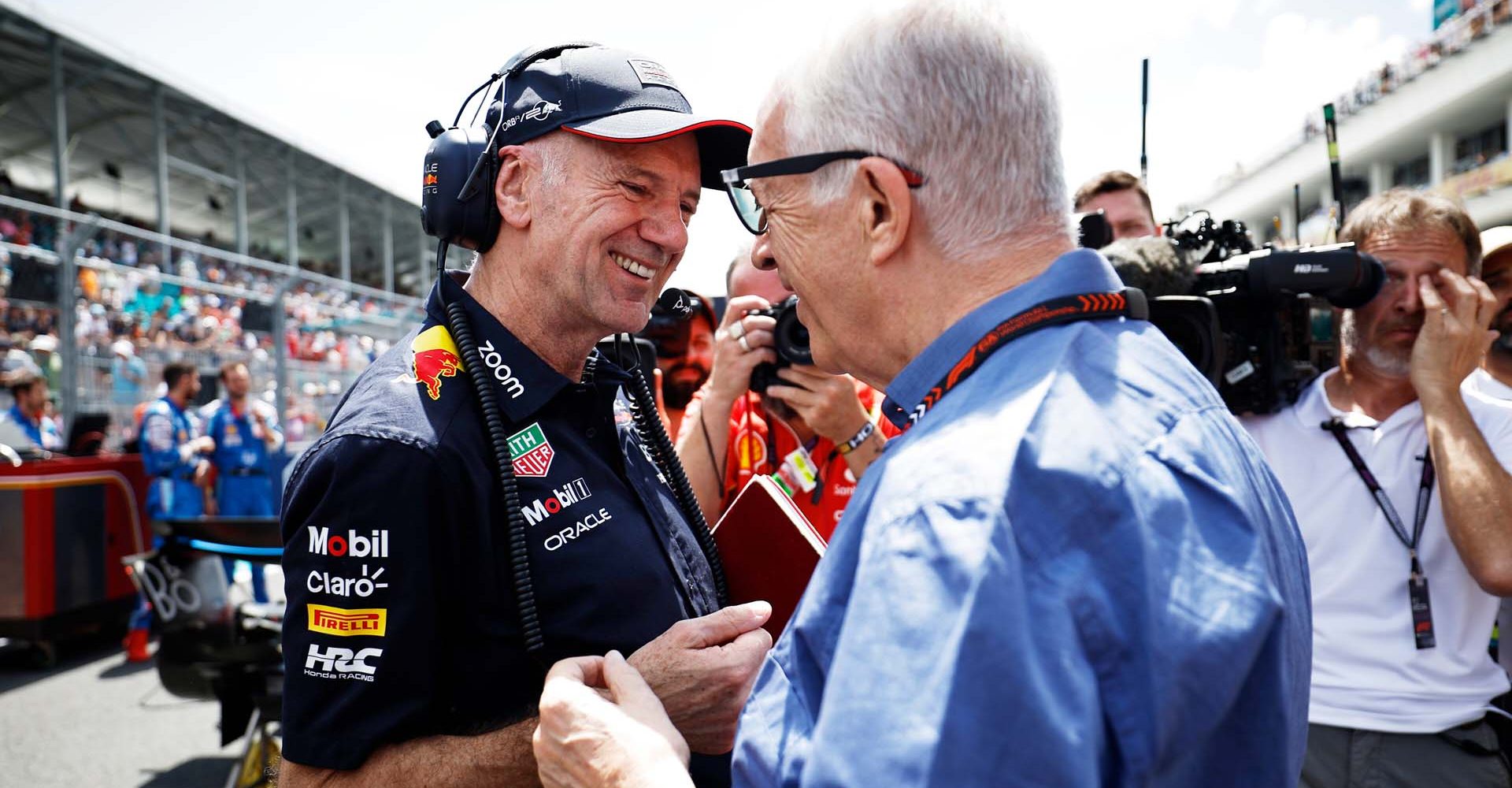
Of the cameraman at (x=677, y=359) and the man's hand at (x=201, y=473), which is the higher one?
the cameraman at (x=677, y=359)

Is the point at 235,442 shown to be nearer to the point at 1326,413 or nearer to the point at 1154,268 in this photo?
the point at 1154,268

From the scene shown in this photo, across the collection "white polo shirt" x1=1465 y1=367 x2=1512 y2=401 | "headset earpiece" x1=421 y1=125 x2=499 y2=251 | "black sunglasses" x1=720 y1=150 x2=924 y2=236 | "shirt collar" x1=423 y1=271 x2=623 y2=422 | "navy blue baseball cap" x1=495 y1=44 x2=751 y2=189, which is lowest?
"white polo shirt" x1=1465 y1=367 x2=1512 y2=401

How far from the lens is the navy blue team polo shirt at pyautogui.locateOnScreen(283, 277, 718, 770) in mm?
1258

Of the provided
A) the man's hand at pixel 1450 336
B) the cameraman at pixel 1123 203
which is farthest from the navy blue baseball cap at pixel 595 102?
the cameraman at pixel 1123 203

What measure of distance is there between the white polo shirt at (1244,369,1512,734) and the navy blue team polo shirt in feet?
5.77

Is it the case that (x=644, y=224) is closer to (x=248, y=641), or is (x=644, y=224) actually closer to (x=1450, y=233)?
(x=1450, y=233)

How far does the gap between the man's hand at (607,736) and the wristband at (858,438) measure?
152 centimetres

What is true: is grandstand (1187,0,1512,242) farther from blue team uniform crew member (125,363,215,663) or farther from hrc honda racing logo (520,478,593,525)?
hrc honda racing logo (520,478,593,525)

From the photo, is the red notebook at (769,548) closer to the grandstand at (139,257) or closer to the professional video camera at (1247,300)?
→ the professional video camera at (1247,300)

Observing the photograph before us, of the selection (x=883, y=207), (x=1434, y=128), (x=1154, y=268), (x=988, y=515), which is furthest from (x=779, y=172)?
(x=1434, y=128)

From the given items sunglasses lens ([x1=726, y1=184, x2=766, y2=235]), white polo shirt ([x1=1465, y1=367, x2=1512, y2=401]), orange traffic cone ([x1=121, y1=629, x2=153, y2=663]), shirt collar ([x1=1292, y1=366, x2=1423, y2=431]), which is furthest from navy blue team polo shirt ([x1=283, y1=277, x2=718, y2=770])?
orange traffic cone ([x1=121, y1=629, x2=153, y2=663])

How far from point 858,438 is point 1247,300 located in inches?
44.0

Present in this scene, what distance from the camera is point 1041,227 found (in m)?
1.02

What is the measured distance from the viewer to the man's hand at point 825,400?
8.09 ft
